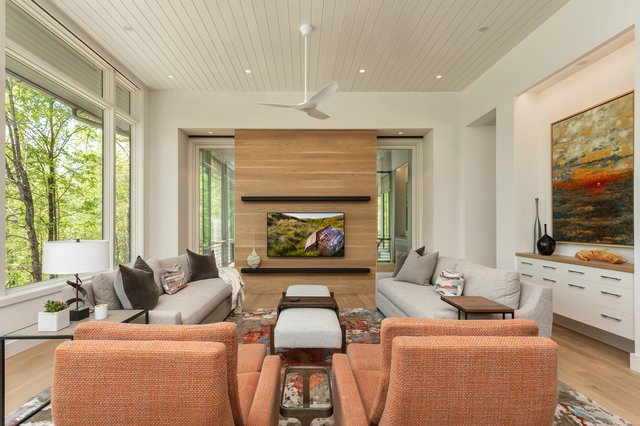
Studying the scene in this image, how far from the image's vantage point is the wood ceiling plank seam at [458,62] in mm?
3564

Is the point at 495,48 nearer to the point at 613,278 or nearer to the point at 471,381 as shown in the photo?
the point at 613,278

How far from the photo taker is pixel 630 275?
279 centimetres

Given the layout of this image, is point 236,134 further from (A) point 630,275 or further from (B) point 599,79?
(A) point 630,275

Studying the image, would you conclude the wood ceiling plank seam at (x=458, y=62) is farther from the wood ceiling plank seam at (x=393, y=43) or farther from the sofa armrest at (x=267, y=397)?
the sofa armrest at (x=267, y=397)

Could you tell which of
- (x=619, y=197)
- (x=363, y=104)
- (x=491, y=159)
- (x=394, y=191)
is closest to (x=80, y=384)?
(x=619, y=197)

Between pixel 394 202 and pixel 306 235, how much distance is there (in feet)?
7.75

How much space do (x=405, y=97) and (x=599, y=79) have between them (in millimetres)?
2730

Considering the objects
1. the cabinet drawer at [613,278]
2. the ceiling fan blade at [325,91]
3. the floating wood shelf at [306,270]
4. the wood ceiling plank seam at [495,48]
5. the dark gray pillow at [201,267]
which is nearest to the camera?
the cabinet drawer at [613,278]

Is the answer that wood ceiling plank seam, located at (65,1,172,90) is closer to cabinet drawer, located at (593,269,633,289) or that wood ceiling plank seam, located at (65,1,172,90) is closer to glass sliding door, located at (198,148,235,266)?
glass sliding door, located at (198,148,235,266)

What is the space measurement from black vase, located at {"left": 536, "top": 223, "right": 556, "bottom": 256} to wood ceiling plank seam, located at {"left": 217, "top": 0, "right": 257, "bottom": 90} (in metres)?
4.35

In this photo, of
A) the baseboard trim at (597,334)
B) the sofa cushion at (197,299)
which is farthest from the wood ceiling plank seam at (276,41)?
the baseboard trim at (597,334)

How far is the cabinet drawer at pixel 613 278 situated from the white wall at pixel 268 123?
8.67ft

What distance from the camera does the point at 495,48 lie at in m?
4.25

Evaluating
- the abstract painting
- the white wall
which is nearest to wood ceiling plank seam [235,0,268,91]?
the white wall
